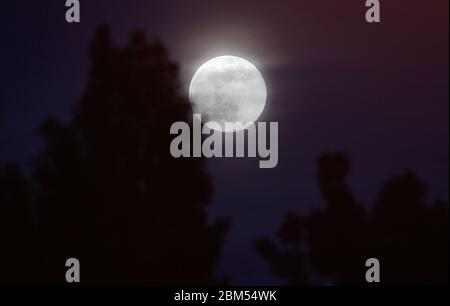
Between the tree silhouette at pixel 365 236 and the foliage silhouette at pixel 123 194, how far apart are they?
2.16 m

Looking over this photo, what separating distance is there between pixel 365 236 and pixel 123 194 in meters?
5.03

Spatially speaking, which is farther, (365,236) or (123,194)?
(365,236)

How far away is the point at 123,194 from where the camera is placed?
51.4 feet

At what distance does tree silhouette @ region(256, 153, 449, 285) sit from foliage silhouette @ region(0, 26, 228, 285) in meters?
2.16

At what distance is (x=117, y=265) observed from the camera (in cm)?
1517

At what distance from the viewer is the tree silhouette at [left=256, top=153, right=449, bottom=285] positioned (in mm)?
16516

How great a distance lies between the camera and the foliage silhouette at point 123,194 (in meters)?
15.3

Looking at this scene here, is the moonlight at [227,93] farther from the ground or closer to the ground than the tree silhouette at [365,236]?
farther from the ground
